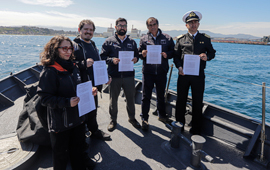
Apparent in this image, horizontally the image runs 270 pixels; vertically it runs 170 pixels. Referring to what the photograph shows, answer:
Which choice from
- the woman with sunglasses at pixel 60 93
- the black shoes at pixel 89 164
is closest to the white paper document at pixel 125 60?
the woman with sunglasses at pixel 60 93

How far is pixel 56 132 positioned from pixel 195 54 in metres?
2.55

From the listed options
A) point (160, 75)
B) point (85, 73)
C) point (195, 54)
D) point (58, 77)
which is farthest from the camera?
point (160, 75)

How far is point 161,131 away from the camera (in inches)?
135

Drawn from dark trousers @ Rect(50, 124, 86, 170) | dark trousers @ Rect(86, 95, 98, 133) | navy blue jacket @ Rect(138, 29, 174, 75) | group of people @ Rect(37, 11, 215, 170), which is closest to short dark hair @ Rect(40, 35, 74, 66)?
group of people @ Rect(37, 11, 215, 170)

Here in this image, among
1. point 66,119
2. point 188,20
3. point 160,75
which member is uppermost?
point 188,20

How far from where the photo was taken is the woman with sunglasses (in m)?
1.60

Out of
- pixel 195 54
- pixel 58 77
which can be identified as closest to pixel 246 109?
pixel 195 54

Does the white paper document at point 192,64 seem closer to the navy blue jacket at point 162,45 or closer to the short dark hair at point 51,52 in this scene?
the navy blue jacket at point 162,45

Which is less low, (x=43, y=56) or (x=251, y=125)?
(x=43, y=56)

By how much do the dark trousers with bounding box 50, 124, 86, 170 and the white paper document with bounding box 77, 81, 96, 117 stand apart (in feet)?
0.82

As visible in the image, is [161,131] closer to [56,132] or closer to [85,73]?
[85,73]

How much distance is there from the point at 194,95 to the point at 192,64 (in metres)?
0.61

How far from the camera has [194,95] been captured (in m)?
3.09

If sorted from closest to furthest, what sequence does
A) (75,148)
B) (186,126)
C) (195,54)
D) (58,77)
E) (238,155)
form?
(58,77)
(75,148)
(238,155)
(195,54)
(186,126)
